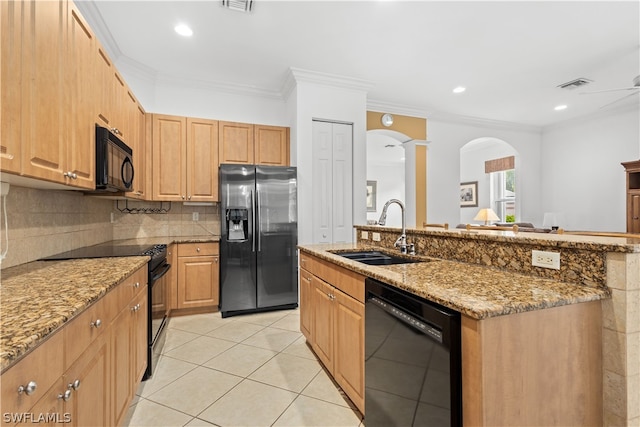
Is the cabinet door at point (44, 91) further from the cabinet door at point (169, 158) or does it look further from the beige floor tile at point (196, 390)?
the cabinet door at point (169, 158)

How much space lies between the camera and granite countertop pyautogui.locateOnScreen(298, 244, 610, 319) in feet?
3.28

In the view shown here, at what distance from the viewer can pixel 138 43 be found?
120 inches

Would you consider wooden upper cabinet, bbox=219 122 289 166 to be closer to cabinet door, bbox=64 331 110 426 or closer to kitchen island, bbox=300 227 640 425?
cabinet door, bbox=64 331 110 426

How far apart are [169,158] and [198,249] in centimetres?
112

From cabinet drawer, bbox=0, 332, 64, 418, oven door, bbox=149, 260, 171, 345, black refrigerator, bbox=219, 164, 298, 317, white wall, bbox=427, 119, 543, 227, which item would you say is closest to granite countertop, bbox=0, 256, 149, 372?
cabinet drawer, bbox=0, 332, 64, 418

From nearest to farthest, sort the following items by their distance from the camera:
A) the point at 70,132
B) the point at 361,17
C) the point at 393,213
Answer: the point at 70,132 < the point at 361,17 < the point at 393,213

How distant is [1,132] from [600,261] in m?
2.24

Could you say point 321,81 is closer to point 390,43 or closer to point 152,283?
point 390,43

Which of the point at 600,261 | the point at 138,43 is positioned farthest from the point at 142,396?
the point at 138,43

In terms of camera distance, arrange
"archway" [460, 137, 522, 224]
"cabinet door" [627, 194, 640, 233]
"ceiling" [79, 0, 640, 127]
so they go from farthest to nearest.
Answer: "archway" [460, 137, 522, 224] → "cabinet door" [627, 194, 640, 233] → "ceiling" [79, 0, 640, 127]

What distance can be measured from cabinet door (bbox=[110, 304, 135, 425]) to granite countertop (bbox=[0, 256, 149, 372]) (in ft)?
0.77

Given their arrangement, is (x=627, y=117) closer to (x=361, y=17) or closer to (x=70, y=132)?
(x=361, y=17)

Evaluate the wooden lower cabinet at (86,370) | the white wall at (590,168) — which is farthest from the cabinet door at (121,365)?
the white wall at (590,168)

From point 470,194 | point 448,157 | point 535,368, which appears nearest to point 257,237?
point 535,368
